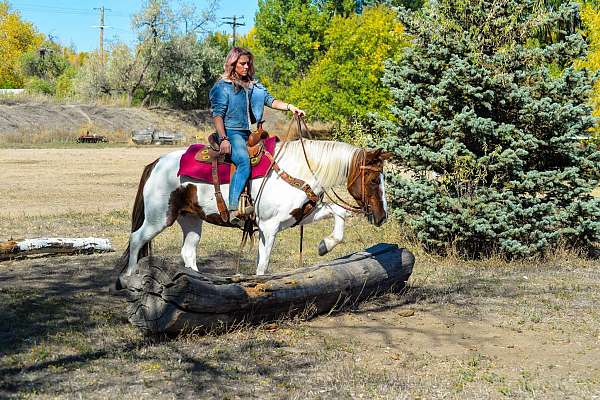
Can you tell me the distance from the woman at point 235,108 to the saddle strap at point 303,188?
13.1 inches

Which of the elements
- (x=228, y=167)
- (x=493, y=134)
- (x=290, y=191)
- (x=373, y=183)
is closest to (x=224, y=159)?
(x=228, y=167)

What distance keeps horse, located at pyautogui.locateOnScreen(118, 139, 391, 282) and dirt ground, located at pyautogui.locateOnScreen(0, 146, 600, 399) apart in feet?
3.49

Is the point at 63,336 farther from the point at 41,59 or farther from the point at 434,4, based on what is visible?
the point at 41,59

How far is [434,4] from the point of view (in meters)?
12.9

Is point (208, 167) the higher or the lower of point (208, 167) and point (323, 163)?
the lower

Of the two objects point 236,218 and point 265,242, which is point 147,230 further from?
point 265,242

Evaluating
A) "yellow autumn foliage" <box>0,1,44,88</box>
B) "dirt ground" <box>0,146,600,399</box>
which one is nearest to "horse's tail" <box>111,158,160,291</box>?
"dirt ground" <box>0,146,600,399</box>

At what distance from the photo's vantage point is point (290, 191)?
27.3ft

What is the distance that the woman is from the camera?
8.40 m

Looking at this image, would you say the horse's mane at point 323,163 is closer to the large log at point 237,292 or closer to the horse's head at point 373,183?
the horse's head at point 373,183

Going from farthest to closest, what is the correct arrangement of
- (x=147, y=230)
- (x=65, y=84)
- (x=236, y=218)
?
(x=65, y=84)
(x=147, y=230)
(x=236, y=218)

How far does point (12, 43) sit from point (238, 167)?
9362 cm

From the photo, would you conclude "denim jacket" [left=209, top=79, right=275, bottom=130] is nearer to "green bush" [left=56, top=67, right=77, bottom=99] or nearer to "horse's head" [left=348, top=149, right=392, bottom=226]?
"horse's head" [left=348, top=149, right=392, bottom=226]

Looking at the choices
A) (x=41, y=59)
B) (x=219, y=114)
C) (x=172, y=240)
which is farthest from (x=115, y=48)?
(x=219, y=114)
